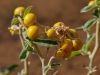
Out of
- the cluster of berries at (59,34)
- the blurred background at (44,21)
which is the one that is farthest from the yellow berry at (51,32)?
the blurred background at (44,21)

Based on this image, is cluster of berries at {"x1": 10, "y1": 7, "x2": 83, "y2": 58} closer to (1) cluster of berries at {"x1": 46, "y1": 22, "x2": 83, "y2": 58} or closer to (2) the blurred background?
(1) cluster of berries at {"x1": 46, "y1": 22, "x2": 83, "y2": 58}

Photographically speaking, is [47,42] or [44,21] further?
[44,21]

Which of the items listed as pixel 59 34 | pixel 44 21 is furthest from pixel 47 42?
pixel 44 21

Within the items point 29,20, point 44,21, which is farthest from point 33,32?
point 44,21

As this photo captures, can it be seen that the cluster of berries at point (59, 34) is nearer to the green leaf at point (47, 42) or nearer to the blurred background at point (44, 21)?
the green leaf at point (47, 42)

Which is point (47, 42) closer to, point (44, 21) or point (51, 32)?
point (51, 32)

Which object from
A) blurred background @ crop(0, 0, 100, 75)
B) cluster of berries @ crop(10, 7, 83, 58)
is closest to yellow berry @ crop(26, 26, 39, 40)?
cluster of berries @ crop(10, 7, 83, 58)

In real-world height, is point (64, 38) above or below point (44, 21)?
above
